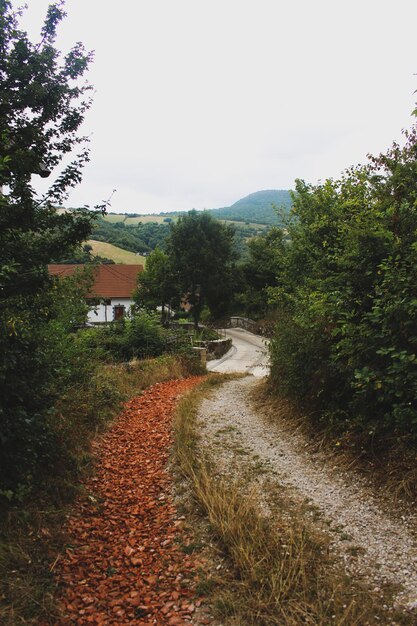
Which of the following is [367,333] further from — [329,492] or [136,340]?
[136,340]

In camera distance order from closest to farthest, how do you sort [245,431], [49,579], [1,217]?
[49,579] < [1,217] < [245,431]

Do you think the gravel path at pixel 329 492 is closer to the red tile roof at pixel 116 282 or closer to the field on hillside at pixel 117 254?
the red tile roof at pixel 116 282

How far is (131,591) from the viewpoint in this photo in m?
2.97

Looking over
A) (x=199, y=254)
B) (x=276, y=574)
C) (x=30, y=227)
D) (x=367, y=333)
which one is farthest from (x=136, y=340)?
(x=199, y=254)

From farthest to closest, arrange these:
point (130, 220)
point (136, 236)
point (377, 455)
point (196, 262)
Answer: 1. point (130, 220)
2. point (136, 236)
3. point (196, 262)
4. point (377, 455)

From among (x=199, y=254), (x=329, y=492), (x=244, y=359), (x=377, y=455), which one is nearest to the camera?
(x=329, y=492)

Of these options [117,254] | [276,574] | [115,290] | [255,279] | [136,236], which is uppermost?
[136,236]

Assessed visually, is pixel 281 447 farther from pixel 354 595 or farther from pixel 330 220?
pixel 330 220

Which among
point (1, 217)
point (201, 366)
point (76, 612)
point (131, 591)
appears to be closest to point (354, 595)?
point (131, 591)

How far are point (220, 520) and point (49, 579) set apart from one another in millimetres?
1448

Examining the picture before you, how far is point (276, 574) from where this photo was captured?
2.72 m

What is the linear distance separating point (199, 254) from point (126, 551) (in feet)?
82.9

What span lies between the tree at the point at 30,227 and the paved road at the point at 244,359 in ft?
22.1

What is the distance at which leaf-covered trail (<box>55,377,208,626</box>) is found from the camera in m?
2.76
